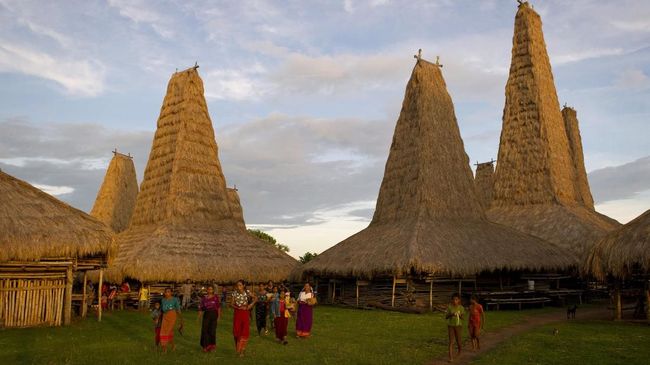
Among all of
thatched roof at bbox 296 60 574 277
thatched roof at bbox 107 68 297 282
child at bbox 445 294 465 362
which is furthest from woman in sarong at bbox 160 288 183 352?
thatched roof at bbox 107 68 297 282

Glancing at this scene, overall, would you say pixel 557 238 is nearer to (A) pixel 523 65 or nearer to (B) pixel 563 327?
(A) pixel 523 65

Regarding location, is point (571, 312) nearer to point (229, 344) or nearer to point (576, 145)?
point (229, 344)

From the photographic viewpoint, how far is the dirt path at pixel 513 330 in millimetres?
12286

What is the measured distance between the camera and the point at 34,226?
18.1m

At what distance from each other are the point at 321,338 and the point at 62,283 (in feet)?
30.2

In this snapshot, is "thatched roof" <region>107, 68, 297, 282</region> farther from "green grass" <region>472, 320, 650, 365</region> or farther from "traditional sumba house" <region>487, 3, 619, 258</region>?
"green grass" <region>472, 320, 650, 365</region>

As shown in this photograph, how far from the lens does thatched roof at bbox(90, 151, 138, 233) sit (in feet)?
141

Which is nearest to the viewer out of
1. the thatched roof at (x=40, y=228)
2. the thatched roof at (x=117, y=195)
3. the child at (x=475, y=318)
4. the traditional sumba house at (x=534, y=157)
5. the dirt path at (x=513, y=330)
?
the dirt path at (x=513, y=330)

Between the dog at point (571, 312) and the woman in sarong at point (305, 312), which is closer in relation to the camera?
the woman in sarong at point (305, 312)

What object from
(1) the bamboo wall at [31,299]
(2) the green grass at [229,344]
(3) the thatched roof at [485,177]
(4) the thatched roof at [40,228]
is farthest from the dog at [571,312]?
(3) the thatched roof at [485,177]

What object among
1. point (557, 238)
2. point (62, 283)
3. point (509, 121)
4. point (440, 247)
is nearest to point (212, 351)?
point (62, 283)

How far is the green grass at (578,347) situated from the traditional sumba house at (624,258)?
1.85 m

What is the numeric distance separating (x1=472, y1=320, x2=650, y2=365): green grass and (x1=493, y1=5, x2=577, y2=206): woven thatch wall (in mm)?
17863

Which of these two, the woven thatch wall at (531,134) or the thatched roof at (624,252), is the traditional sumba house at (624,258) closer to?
the thatched roof at (624,252)
